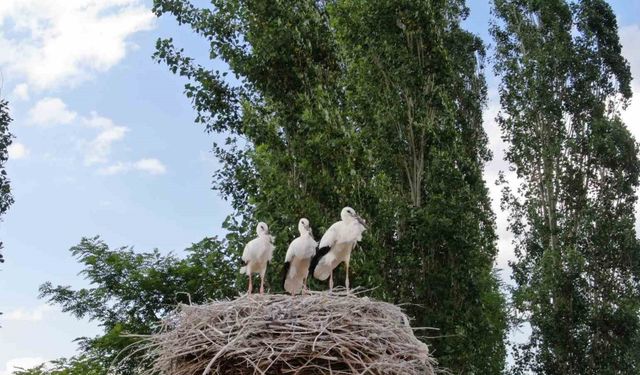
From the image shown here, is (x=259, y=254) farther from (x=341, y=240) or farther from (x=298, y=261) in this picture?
(x=341, y=240)

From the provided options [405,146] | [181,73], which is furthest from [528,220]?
[181,73]

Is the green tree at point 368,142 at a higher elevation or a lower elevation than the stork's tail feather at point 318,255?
higher

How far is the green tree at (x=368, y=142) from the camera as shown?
1254 centimetres

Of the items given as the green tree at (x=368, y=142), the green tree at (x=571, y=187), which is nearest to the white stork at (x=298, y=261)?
the green tree at (x=368, y=142)

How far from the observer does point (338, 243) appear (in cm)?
670

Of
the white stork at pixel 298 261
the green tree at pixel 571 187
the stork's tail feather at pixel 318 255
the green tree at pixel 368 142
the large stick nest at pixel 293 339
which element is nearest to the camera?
the large stick nest at pixel 293 339

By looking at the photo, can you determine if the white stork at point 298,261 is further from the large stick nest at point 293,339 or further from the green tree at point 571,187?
the green tree at point 571,187

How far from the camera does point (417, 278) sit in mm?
12688

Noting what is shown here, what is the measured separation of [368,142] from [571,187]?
8.86 m

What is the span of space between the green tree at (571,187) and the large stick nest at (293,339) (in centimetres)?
1369

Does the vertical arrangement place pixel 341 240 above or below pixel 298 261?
above

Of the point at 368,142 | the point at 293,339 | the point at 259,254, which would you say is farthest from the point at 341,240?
the point at 368,142

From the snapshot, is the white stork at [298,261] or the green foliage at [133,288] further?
the green foliage at [133,288]

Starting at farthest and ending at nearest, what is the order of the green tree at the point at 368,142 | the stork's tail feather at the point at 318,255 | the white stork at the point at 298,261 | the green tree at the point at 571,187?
1. the green tree at the point at 571,187
2. the green tree at the point at 368,142
3. the stork's tail feather at the point at 318,255
4. the white stork at the point at 298,261
